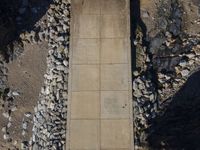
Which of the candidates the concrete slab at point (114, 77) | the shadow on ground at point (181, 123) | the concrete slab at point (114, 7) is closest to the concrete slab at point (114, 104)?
the concrete slab at point (114, 77)

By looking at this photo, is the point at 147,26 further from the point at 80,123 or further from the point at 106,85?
the point at 80,123

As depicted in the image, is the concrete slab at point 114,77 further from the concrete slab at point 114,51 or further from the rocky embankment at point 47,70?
the rocky embankment at point 47,70

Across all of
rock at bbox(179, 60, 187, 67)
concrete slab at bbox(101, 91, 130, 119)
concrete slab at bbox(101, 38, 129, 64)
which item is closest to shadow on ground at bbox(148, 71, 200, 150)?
rock at bbox(179, 60, 187, 67)

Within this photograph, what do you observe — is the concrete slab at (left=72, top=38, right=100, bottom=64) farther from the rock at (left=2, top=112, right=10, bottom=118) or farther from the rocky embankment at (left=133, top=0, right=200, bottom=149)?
the rock at (left=2, top=112, right=10, bottom=118)

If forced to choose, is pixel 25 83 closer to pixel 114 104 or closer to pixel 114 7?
pixel 114 104

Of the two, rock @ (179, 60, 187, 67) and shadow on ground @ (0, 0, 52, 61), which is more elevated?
shadow on ground @ (0, 0, 52, 61)

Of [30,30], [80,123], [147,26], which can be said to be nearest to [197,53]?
[147,26]
